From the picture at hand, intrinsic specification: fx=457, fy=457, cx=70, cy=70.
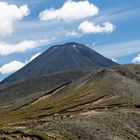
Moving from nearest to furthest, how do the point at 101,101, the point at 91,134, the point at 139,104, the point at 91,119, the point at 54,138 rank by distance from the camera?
the point at 54,138 → the point at 91,134 → the point at 91,119 → the point at 139,104 → the point at 101,101

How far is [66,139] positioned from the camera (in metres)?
102

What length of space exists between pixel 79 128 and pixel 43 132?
1206 cm

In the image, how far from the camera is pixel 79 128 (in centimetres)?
11344

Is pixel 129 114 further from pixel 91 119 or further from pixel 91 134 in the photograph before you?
pixel 91 134

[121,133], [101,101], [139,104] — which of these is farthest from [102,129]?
[101,101]

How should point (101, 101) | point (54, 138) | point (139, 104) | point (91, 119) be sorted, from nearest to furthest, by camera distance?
point (54, 138)
point (91, 119)
point (139, 104)
point (101, 101)

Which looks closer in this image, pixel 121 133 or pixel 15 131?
pixel 15 131

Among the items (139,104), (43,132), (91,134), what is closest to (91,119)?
(91,134)

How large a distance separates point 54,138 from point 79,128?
45.0 ft

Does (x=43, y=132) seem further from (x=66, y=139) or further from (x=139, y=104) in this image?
(x=139, y=104)

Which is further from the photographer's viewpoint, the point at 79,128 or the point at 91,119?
the point at 91,119

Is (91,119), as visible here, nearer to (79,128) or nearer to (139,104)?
(79,128)

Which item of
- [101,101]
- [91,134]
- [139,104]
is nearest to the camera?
[91,134]

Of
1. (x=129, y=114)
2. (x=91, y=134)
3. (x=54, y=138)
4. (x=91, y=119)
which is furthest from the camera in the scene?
(x=129, y=114)
